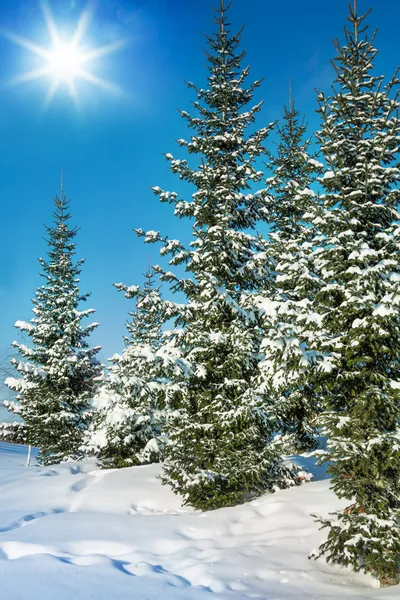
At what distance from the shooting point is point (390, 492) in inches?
240

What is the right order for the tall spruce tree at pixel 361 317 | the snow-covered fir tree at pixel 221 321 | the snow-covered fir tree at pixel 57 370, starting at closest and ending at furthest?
the tall spruce tree at pixel 361 317, the snow-covered fir tree at pixel 221 321, the snow-covered fir tree at pixel 57 370

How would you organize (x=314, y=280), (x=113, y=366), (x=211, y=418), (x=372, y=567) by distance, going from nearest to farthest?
(x=372, y=567), (x=314, y=280), (x=211, y=418), (x=113, y=366)

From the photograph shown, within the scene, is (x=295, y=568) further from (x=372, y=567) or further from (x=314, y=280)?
(x=314, y=280)

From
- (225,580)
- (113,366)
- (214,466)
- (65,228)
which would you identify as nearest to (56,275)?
(65,228)

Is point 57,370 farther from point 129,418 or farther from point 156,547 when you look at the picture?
point 156,547

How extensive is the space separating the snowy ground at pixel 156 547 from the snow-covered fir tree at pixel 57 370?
22.0 ft

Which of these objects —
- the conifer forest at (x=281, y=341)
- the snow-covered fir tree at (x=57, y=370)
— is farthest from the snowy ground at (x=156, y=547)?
the snow-covered fir tree at (x=57, y=370)

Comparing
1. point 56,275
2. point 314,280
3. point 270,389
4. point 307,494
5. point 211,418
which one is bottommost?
point 307,494

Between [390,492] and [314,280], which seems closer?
[390,492]

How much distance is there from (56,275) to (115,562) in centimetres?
1648

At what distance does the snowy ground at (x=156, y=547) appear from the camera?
4957 mm

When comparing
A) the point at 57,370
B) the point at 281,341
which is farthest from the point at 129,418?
the point at 281,341

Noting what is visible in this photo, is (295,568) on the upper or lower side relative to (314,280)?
lower

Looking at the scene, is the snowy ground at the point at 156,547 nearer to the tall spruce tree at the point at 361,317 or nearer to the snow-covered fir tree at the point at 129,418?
the tall spruce tree at the point at 361,317
